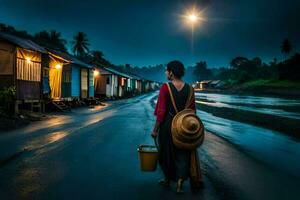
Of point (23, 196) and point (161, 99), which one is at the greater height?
point (161, 99)

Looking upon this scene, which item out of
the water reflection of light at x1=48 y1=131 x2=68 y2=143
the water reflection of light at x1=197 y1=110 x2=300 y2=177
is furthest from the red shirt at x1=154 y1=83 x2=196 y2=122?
the water reflection of light at x1=48 y1=131 x2=68 y2=143

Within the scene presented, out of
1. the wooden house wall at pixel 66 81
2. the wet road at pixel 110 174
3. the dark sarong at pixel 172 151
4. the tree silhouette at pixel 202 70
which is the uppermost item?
the tree silhouette at pixel 202 70

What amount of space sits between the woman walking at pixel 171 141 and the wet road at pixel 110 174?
0.85 feet

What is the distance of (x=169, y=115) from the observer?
4945mm

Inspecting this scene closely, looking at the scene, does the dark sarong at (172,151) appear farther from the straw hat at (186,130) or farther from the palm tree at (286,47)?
the palm tree at (286,47)

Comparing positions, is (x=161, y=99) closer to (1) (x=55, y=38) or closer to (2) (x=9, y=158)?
(2) (x=9, y=158)

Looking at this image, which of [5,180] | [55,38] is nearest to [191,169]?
[5,180]

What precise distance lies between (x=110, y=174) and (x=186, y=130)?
1912mm

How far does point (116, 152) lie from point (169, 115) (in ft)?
11.0

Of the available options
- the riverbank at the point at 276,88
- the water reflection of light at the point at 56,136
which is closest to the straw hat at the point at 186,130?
the water reflection of light at the point at 56,136

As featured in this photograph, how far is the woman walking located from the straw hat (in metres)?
0.16

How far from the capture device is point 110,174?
584 cm

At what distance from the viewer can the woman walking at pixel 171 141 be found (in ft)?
15.9

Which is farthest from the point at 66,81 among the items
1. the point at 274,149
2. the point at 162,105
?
the point at 162,105
